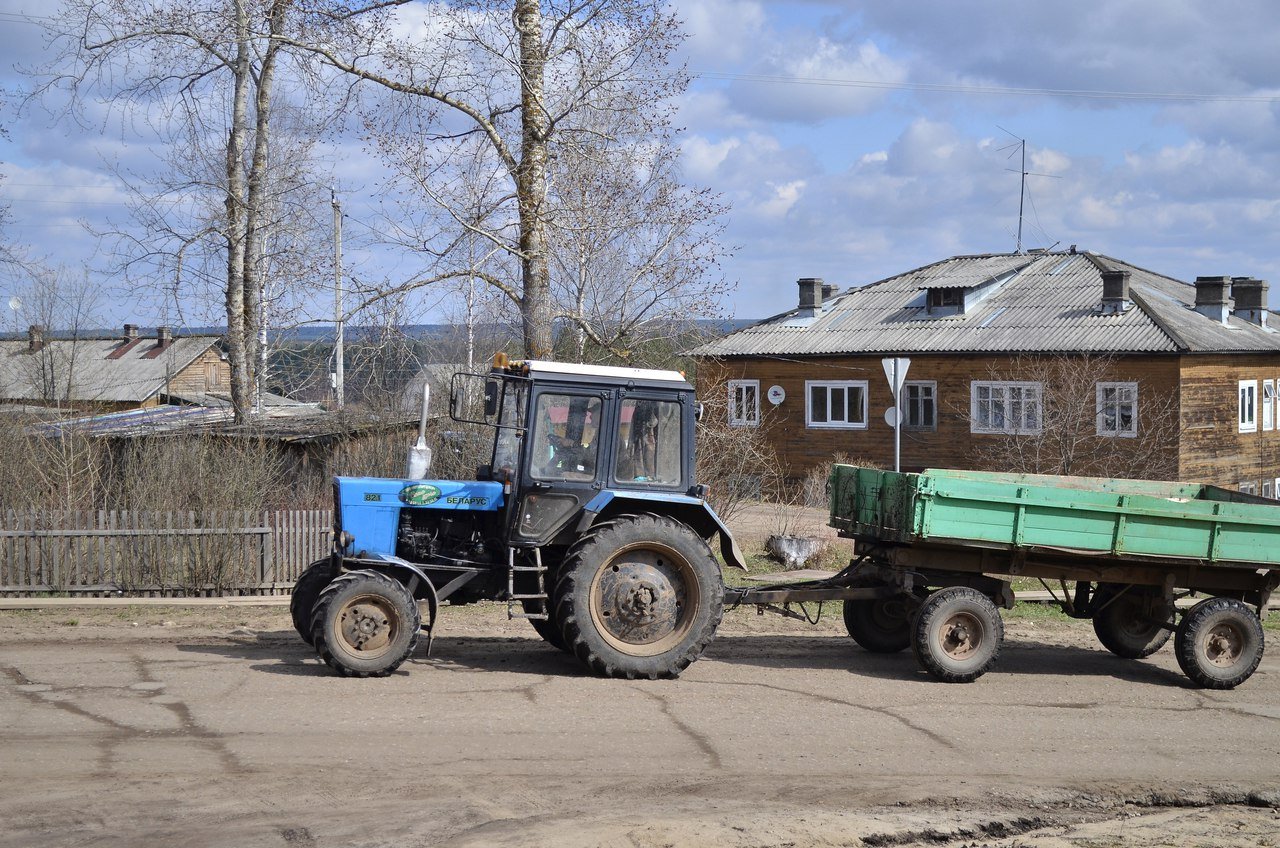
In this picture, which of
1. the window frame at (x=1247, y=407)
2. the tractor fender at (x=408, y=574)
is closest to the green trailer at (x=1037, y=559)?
the tractor fender at (x=408, y=574)

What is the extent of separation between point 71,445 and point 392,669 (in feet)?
31.4

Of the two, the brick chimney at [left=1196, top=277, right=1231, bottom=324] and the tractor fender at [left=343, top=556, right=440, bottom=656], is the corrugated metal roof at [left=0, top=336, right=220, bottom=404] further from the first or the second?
the brick chimney at [left=1196, top=277, right=1231, bottom=324]

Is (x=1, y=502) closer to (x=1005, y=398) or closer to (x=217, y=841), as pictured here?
(x=217, y=841)

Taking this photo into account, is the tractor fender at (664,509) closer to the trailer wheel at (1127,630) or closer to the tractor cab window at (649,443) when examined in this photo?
the tractor cab window at (649,443)

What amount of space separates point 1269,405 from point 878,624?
25.5m

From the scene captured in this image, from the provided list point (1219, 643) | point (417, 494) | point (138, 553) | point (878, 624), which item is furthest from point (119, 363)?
point (1219, 643)

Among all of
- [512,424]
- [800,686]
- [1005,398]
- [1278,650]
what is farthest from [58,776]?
[1005,398]

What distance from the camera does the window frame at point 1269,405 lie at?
31844 mm

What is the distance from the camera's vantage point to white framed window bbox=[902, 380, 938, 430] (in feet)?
104

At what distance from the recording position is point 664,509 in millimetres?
10086

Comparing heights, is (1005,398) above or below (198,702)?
above

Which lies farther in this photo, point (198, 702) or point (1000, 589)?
point (1000, 589)

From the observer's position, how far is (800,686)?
9.68 meters

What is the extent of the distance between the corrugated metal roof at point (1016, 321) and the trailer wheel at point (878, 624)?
16344 mm
